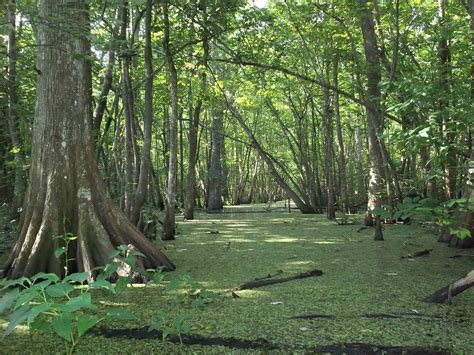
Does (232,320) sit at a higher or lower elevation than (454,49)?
lower

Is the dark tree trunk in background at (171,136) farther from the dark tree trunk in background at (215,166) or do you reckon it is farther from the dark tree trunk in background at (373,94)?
the dark tree trunk in background at (215,166)

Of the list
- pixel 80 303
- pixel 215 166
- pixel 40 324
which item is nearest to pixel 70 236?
pixel 40 324

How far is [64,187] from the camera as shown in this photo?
3938mm

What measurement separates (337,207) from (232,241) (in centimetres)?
683

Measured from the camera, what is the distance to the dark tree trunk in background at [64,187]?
149 inches

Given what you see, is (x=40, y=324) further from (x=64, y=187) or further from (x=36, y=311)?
(x=64, y=187)

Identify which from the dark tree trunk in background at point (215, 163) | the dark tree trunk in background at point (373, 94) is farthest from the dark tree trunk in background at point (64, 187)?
the dark tree trunk in background at point (215, 163)

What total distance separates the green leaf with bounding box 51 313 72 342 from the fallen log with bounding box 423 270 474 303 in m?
2.34

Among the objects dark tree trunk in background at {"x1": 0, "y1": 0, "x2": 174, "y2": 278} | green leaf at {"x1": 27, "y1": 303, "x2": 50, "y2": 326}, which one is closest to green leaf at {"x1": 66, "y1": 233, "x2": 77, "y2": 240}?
dark tree trunk in background at {"x1": 0, "y1": 0, "x2": 174, "y2": 278}

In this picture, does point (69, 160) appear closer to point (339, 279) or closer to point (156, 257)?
point (156, 257)

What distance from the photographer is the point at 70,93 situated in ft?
13.3

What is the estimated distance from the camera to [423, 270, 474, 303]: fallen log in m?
2.70

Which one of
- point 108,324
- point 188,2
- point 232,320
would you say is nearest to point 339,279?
point 232,320

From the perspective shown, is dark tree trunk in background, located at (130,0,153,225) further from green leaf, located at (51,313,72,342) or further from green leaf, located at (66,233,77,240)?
green leaf, located at (51,313,72,342)
